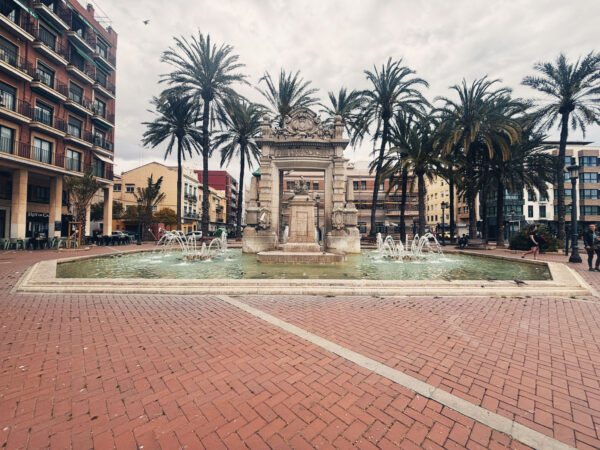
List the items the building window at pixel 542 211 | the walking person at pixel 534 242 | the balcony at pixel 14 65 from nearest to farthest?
the walking person at pixel 534 242, the balcony at pixel 14 65, the building window at pixel 542 211

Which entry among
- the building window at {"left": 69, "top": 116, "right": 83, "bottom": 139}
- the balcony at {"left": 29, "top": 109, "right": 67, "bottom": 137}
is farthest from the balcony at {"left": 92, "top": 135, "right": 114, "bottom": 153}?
the balcony at {"left": 29, "top": 109, "right": 67, "bottom": 137}

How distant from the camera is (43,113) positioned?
25.5 metres

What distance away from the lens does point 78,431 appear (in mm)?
2279

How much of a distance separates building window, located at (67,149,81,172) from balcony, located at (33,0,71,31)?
12083 mm

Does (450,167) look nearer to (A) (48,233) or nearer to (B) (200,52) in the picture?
(B) (200,52)

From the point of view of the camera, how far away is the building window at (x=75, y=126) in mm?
28391

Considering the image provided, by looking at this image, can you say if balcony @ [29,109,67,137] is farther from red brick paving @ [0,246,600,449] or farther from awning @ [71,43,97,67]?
red brick paving @ [0,246,600,449]

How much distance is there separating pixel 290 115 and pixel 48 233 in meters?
27.4

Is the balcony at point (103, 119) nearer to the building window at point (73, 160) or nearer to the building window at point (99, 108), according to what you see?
the building window at point (99, 108)

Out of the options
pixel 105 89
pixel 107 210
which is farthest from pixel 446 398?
pixel 105 89

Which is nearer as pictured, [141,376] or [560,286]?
[141,376]

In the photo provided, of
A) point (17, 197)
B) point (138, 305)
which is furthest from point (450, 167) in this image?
point (17, 197)

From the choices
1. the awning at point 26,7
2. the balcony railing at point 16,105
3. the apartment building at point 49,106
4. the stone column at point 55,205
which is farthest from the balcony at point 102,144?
the awning at point 26,7

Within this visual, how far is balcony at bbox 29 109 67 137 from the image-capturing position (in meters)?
24.1
